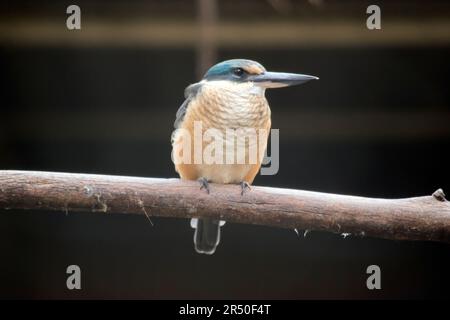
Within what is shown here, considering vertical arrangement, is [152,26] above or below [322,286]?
above

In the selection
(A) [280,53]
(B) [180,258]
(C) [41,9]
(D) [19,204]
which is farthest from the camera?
(B) [180,258]

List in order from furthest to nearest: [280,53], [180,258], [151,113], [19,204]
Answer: [180,258]
[151,113]
[280,53]
[19,204]

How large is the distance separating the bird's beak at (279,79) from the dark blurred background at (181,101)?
575mm

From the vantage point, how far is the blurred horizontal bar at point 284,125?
2877mm

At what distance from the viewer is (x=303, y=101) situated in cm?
286

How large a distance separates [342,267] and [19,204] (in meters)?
1.92

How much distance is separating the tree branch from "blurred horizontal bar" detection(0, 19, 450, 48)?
1.12m

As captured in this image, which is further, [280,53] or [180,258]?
[180,258]

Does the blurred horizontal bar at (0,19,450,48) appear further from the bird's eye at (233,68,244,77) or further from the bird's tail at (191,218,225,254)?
the bird's tail at (191,218,225,254)

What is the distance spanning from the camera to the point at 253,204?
1.58m

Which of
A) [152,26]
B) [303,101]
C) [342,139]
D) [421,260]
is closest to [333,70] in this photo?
[303,101]

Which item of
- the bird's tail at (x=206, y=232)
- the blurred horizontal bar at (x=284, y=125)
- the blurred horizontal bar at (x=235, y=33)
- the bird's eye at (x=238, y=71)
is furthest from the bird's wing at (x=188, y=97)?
the blurred horizontal bar at (x=284, y=125)

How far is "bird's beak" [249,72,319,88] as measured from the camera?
1836 millimetres

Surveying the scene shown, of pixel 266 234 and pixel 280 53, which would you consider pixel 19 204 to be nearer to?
pixel 280 53
